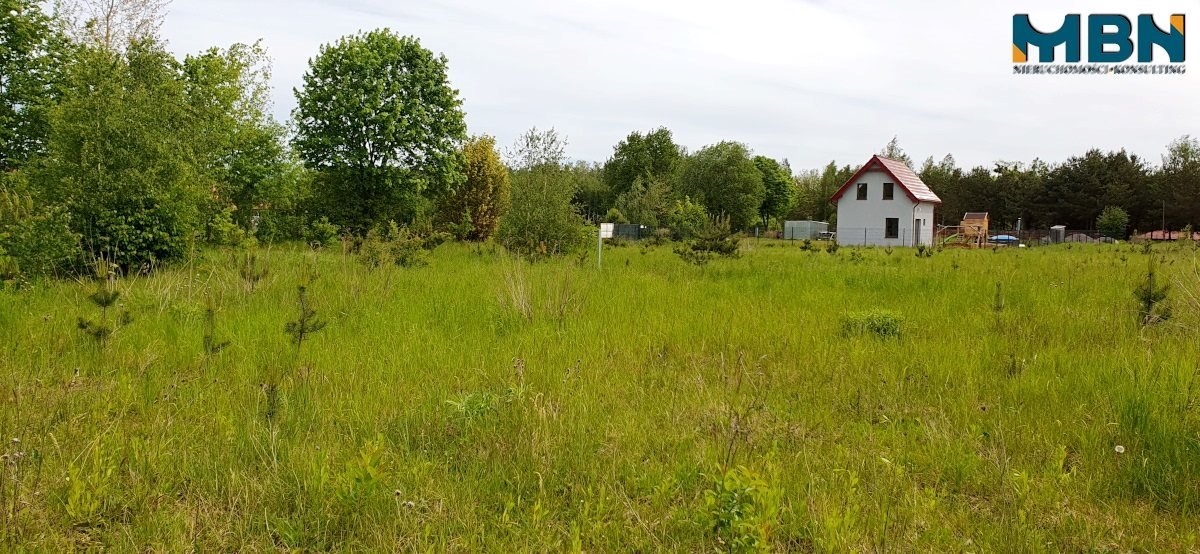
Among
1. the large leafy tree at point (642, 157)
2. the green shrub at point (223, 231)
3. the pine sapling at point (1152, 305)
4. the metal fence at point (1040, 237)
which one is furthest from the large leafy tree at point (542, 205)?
the large leafy tree at point (642, 157)

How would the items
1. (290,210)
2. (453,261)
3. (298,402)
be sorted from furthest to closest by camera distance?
(290,210) → (453,261) → (298,402)

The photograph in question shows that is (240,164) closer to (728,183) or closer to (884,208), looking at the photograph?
(884,208)

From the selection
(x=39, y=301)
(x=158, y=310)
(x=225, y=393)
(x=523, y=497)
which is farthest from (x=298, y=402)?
(x=39, y=301)

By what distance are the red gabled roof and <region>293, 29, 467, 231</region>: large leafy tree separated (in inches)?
1053

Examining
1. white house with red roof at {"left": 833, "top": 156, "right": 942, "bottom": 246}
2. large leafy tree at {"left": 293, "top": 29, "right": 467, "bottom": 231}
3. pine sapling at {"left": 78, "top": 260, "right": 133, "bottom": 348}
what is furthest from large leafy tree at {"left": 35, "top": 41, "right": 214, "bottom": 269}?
white house with red roof at {"left": 833, "top": 156, "right": 942, "bottom": 246}

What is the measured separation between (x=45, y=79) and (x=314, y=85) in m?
7.34

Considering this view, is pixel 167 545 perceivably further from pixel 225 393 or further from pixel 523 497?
pixel 225 393

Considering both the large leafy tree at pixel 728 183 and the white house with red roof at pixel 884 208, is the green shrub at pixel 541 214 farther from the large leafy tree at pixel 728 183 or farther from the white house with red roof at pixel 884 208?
the large leafy tree at pixel 728 183

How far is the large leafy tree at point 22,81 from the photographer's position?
15711 millimetres

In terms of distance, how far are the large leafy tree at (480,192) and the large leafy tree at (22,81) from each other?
2128cm

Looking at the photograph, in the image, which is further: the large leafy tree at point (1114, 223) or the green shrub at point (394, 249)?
the large leafy tree at point (1114, 223)

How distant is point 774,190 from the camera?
6556 centimetres

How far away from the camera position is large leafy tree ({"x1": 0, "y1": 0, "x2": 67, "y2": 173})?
1571 centimetres

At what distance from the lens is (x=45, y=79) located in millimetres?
16359
